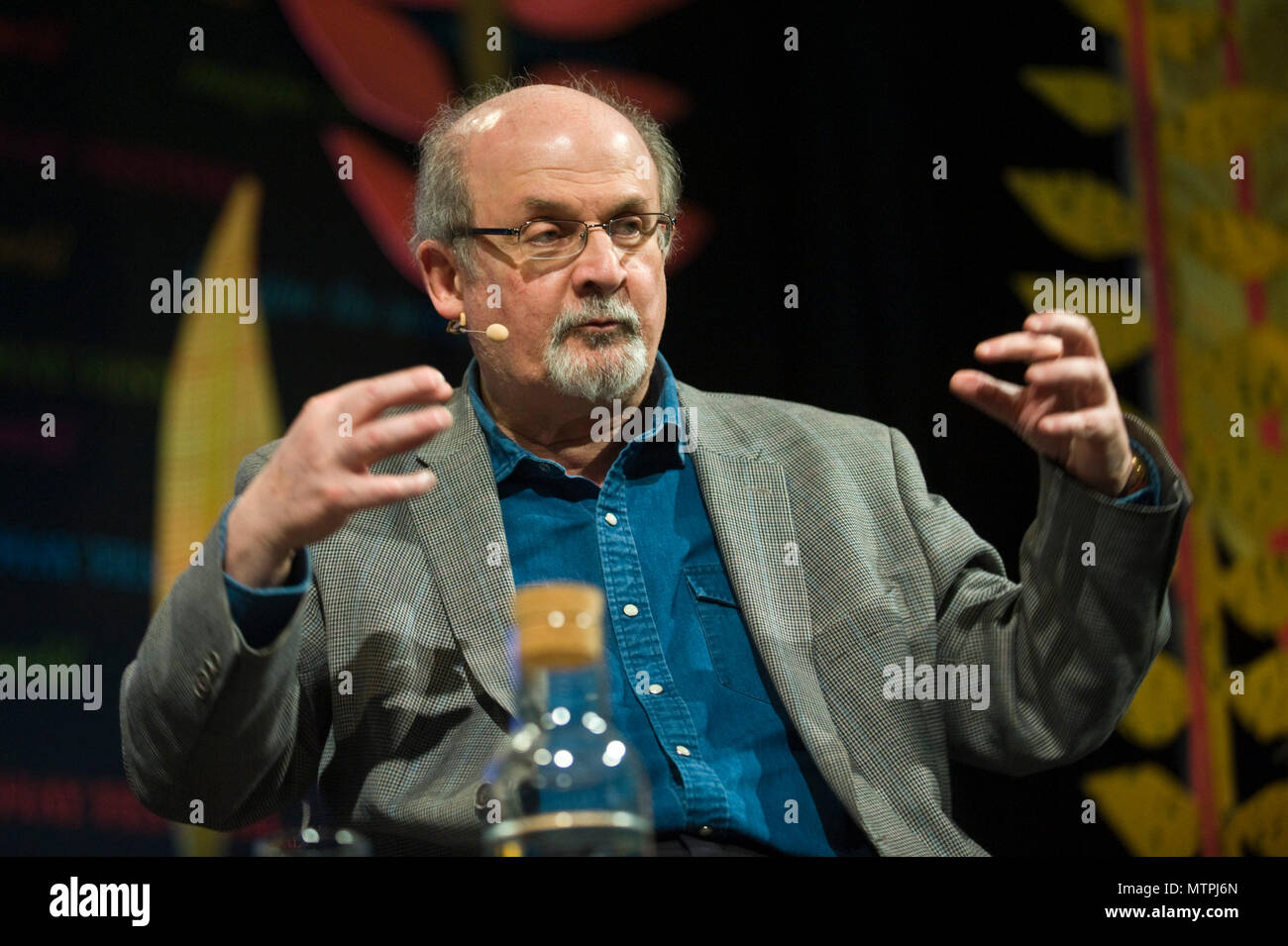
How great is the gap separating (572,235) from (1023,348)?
886mm

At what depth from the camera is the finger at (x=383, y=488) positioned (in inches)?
46.6

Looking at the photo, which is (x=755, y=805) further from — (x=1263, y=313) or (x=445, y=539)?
(x=1263, y=313)

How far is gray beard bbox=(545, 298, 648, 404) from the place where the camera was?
2.02 metres

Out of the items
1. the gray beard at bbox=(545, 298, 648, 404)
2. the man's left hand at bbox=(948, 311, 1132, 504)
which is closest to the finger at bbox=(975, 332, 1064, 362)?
the man's left hand at bbox=(948, 311, 1132, 504)

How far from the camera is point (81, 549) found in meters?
2.48

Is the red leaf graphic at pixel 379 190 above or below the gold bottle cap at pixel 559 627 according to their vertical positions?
above

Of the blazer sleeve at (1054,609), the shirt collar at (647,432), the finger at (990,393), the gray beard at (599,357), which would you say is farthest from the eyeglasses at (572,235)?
the finger at (990,393)

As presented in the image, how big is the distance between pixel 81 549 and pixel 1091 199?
6.49ft

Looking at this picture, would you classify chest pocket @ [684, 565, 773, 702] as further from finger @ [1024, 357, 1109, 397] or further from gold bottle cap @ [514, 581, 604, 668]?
gold bottle cap @ [514, 581, 604, 668]

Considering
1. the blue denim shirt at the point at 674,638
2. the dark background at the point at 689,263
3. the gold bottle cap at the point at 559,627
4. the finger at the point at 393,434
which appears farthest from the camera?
the dark background at the point at 689,263

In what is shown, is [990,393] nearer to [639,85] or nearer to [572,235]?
[572,235]

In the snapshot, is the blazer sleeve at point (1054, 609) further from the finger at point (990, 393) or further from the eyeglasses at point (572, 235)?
the eyeglasses at point (572, 235)

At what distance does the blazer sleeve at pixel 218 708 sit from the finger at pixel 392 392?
26 centimetres

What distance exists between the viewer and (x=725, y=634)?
1.88m
